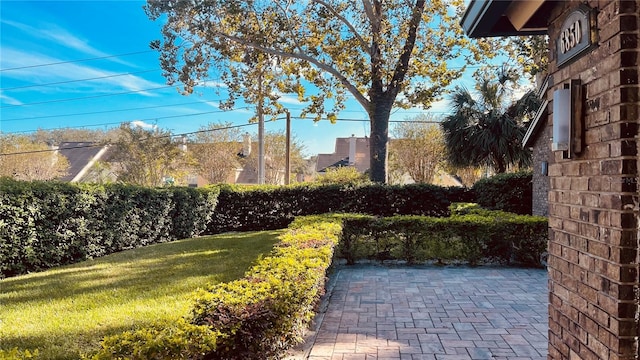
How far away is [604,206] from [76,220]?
365 inches

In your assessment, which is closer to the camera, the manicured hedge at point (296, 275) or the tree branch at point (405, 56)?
the manicured hedge at point (296, 275)

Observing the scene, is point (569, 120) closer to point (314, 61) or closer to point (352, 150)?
point (314, 61)

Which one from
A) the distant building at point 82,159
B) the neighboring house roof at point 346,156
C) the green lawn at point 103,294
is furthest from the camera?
the neighboring house roof at point 346,156

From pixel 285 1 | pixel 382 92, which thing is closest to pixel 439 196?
pixel 382 92

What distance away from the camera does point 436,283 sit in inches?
259

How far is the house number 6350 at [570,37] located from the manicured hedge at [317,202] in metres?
11.4

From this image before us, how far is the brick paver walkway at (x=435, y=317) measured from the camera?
395cm

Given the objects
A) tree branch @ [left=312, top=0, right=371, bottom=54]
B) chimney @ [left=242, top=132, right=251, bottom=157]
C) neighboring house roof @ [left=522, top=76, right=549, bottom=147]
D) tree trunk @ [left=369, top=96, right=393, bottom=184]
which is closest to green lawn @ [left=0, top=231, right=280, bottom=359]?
tree trunk @ [left=369, top=96, right=393, bottom=184]

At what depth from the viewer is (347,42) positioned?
1544 centimetres

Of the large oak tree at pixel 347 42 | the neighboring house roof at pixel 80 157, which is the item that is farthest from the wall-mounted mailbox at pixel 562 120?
the neighboring house roof at pixel 80 157

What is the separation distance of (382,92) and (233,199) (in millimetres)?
6323

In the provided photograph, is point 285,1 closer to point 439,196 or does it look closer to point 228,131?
point 439,196

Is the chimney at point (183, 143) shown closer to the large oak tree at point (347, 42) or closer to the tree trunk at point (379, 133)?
the large oak tree at point (347, 42)

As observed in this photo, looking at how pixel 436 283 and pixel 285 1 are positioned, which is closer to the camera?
pixel 436 283
